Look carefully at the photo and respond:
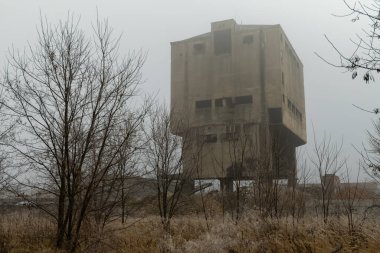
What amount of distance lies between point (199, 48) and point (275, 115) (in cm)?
910

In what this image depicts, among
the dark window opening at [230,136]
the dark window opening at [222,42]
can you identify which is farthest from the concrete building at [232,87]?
the dark window opening at [230,136]

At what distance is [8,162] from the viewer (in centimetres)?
1232

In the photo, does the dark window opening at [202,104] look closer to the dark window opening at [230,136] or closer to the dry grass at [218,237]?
the dark window opening at [230,136]

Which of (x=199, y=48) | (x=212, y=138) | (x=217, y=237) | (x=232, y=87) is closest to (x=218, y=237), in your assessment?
(x=217, y=237)

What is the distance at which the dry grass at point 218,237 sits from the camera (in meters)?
8.29

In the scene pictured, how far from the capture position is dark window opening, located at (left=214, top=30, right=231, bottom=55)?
120 ft

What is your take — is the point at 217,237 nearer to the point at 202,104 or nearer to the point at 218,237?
the point at 218,237

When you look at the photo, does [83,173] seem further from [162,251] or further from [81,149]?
[162,251]

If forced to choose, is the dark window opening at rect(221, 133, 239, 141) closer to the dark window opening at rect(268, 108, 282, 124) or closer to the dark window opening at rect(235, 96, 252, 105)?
the dark window opening at rect(235, 96, 252, 105)

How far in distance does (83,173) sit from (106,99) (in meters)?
1.70

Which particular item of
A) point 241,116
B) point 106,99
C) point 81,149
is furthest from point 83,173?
point 241,116

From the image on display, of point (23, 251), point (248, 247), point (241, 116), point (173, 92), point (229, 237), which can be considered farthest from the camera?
point (173, 92)

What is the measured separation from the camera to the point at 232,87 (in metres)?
35.2

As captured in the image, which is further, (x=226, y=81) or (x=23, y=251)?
(x=226, y=81)
